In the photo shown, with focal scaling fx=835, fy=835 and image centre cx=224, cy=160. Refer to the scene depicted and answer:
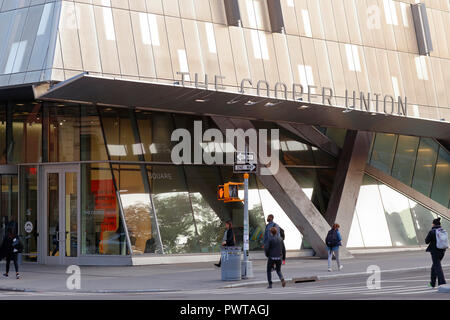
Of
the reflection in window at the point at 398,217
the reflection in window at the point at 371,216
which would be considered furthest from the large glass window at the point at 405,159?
the reflection in window at the point at 371,216

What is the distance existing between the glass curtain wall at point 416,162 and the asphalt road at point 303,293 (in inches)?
759

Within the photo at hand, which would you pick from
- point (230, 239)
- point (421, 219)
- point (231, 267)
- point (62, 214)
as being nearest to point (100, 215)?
point (62, 214)

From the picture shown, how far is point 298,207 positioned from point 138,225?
6.85 meters

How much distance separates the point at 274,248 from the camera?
75.4ft

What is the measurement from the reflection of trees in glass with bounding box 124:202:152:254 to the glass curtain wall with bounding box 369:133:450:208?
578 inches

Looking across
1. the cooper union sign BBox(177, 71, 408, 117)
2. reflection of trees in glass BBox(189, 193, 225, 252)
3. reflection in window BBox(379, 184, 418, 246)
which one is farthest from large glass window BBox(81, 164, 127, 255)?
reflection in window BBox(379, 184, 418, 246)

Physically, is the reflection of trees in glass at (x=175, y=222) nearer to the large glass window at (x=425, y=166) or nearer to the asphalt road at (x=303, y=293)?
the asphalt road at (x=303, y=293)

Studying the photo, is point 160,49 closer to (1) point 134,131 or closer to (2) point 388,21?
(1) point 134,131

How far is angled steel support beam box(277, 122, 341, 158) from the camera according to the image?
37875 millimetres

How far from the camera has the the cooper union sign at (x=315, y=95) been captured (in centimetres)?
2934

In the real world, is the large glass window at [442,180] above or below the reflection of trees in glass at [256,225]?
above

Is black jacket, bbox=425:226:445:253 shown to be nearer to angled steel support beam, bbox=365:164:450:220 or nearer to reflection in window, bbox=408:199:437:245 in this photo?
angled steel support beam, bbox=365:164:450:220

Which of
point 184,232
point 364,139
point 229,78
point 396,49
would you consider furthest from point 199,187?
point 396,49

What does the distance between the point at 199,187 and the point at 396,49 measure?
11.4m
